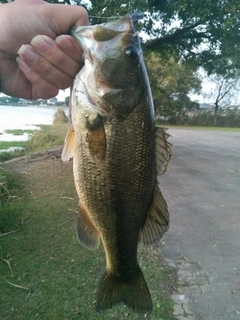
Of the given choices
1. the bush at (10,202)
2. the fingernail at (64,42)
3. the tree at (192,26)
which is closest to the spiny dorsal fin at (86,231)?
the fingernail at (64,42)

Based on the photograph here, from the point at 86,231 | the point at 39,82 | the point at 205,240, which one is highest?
the point at 39,82

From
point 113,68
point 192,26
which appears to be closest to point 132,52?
point 113,68

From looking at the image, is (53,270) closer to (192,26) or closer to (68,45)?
(68,45)

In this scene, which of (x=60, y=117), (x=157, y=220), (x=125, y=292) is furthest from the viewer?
(x=60, y=117)

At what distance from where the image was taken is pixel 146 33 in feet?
34.2

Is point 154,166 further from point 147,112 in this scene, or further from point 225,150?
point 225,150

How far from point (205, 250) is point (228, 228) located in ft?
3.62

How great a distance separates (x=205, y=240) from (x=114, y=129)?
4.17 metres

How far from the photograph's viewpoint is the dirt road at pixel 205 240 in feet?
12.0

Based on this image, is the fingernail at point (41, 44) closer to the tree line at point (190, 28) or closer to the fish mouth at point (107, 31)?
the fish mouth at point (107, 31)

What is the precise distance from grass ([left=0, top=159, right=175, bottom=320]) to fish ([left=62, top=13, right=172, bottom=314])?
2151 millimetres

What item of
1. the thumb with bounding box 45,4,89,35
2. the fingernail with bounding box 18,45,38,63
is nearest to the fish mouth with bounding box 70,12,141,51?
the thumb with bounding box 45,4,89,35

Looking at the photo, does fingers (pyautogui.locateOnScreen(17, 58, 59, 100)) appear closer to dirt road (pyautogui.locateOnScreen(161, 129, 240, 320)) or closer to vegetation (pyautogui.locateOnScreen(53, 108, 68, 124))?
dirt road (pyautogui.locateOnScreen(161, 129, 240, 320))

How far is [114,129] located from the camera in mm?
1525
